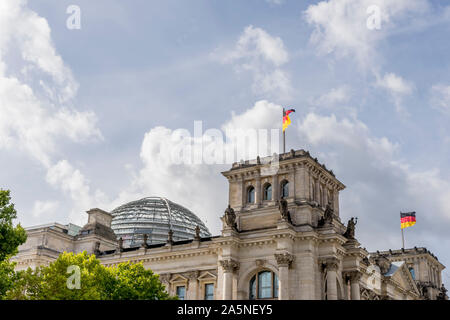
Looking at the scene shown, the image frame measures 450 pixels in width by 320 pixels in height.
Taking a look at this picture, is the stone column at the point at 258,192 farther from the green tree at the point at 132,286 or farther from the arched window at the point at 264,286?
the green tree at the point at 132,286

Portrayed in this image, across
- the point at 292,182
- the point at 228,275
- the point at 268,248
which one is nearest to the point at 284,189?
the point at 292,182

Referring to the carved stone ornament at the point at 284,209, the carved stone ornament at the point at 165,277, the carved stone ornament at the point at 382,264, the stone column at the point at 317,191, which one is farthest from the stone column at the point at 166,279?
the carved stone ornament at the point at 382,264

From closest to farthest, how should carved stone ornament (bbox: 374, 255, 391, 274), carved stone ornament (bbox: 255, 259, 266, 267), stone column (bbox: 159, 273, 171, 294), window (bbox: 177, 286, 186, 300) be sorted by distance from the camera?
carved stone ornament (bbox: 255, 259, 266, 267), window (bbox: 177, 286, 186, 300), stone column (bbox: 159, 273, 171, 294), carved stone ornament (bbox: 374, 255, 391, 274)

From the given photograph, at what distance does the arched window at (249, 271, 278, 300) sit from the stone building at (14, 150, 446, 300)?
10 centimetres

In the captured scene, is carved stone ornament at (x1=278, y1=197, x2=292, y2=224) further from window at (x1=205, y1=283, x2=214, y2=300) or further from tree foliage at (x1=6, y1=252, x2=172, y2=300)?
tree foliage at (x1=6, y1=252, x2=172, y2=300)

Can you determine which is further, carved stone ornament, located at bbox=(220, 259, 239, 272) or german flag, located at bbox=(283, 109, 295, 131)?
german flag, located at bbox=(283, 109, 295, 131)

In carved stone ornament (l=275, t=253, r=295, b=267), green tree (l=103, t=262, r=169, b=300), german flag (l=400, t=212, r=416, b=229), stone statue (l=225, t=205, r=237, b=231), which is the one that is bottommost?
green tree (l=103, t=262, r=169, b=300)

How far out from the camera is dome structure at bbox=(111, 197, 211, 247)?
103 m

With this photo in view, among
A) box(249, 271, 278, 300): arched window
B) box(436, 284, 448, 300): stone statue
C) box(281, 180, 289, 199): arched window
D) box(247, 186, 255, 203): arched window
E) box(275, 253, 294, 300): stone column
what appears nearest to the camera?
box(275, 253, 294, 300): stone column

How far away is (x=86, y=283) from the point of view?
151ft

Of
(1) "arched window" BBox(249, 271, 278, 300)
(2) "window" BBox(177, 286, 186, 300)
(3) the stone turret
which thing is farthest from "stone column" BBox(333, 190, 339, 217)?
(2) "window" BBox(177, 286, 186, 300)

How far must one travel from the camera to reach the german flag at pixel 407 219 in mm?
101863

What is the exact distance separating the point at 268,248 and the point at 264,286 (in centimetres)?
Answer: 393

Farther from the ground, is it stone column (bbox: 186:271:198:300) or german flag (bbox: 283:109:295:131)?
german flag (bbox: 283:109:295:131)
